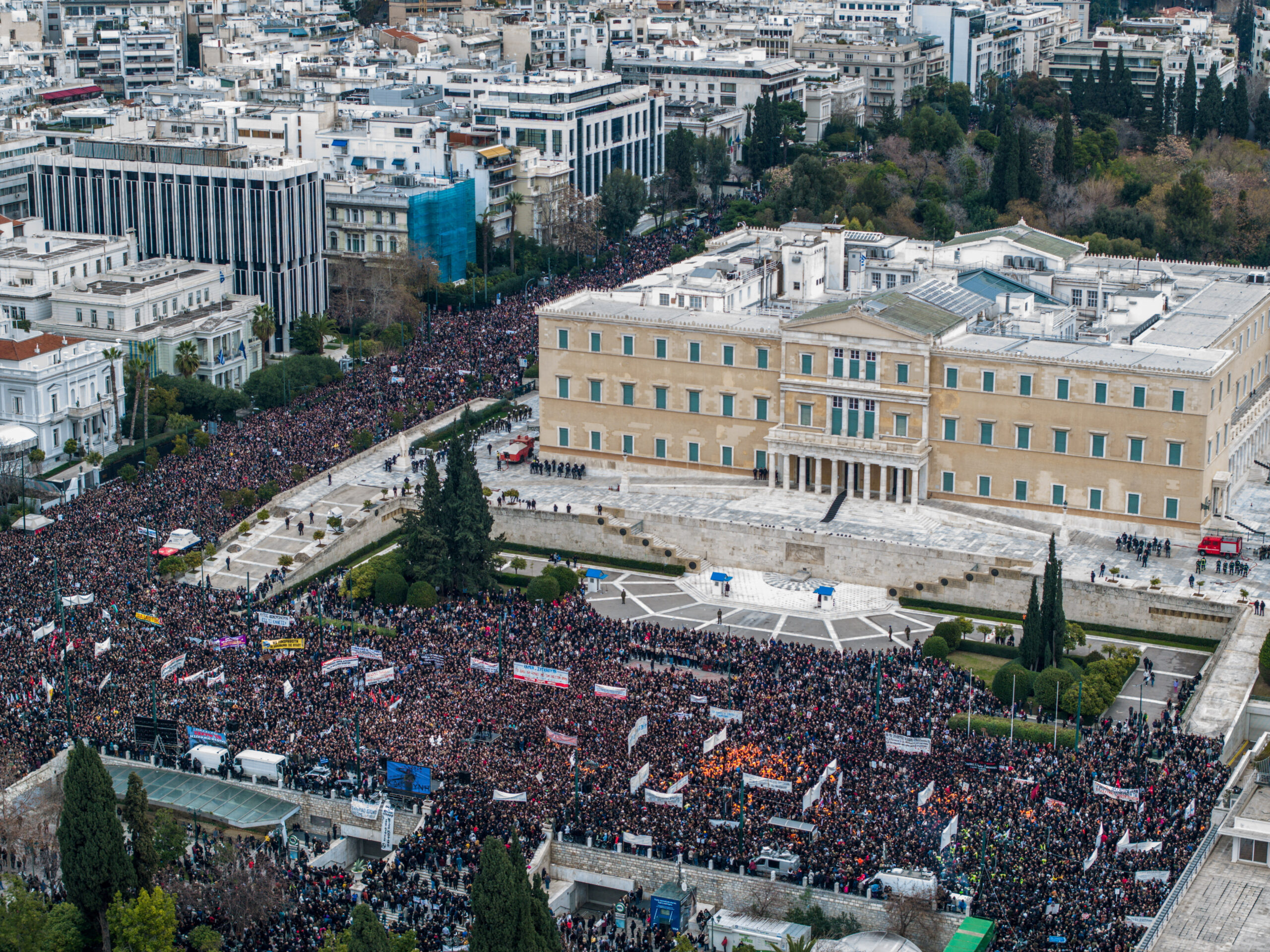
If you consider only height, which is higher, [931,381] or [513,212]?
[513,212]

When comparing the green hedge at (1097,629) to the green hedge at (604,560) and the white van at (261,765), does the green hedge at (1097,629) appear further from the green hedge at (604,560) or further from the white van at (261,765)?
the white van at (261,765)

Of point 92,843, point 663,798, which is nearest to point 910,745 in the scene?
point 663,798

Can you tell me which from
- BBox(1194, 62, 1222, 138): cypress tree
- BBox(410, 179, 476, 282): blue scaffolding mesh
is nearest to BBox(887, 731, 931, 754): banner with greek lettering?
BBox(410, 179, 476, 282): blue scaffolding mesh

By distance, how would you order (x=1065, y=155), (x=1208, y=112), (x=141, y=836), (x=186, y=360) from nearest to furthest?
(x=141, y=836) < (x=186, y=360) < (x=1065, y=155) < (x=1208, y=112)

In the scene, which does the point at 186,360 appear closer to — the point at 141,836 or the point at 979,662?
the point at 979,662

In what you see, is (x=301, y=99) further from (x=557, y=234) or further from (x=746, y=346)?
(x=746, y=346)

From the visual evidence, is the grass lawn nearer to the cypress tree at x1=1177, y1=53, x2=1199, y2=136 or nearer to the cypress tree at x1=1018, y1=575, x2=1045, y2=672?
the cypress tree at x1=1018, y1=575, x2=1045, y2=672

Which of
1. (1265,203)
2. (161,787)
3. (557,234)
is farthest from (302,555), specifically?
(1265,203)
